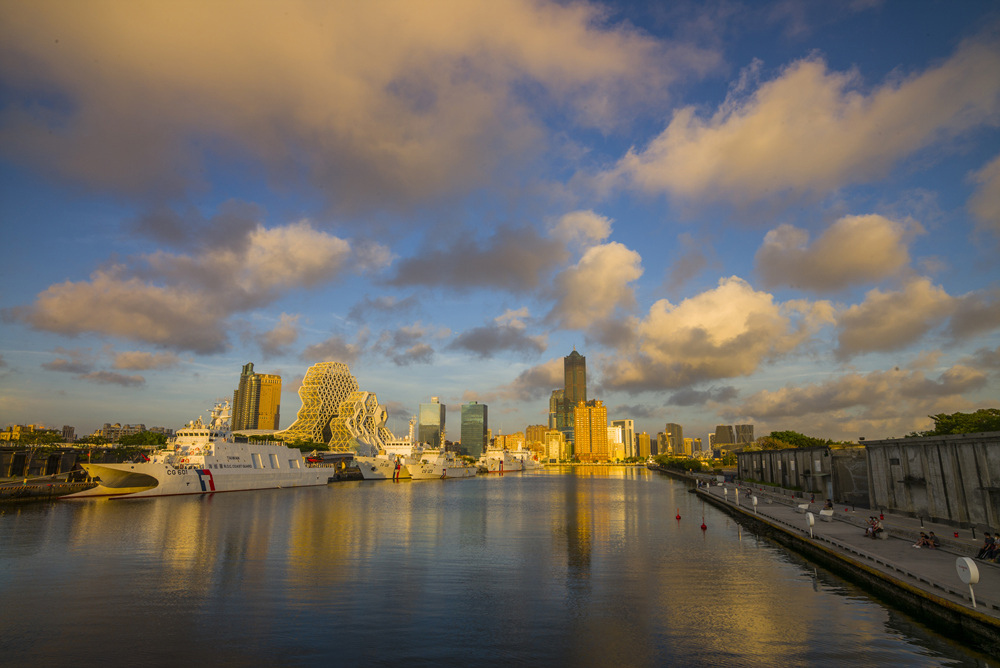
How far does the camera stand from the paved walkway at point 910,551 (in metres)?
19.6

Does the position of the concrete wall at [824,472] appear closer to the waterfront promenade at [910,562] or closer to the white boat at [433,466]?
the waterfront promenade at [910,562]

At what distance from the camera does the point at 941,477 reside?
37281 mm

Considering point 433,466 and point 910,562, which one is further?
point 433,466

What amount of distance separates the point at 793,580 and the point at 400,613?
21.1m

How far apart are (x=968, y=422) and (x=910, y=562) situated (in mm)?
64209

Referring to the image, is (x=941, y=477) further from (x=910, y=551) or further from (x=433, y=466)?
(x=433, y=466)

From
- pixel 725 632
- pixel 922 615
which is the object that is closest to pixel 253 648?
pixel 725 632

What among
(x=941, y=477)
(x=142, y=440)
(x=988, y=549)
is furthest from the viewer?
(x=142, y=440)

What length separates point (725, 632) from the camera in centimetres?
1986

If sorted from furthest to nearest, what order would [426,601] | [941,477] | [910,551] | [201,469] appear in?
[201,469]
[941,477]
[910,551]
[426,601]

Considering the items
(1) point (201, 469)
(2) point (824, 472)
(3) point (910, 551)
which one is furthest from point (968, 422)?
(1) point (201, 469)

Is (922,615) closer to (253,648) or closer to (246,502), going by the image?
(253,648)

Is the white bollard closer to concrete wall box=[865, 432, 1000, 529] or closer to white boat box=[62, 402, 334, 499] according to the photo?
concrete wall box=[865, 432, 1000, 529]

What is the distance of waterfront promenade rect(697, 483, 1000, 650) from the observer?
59.0ft
